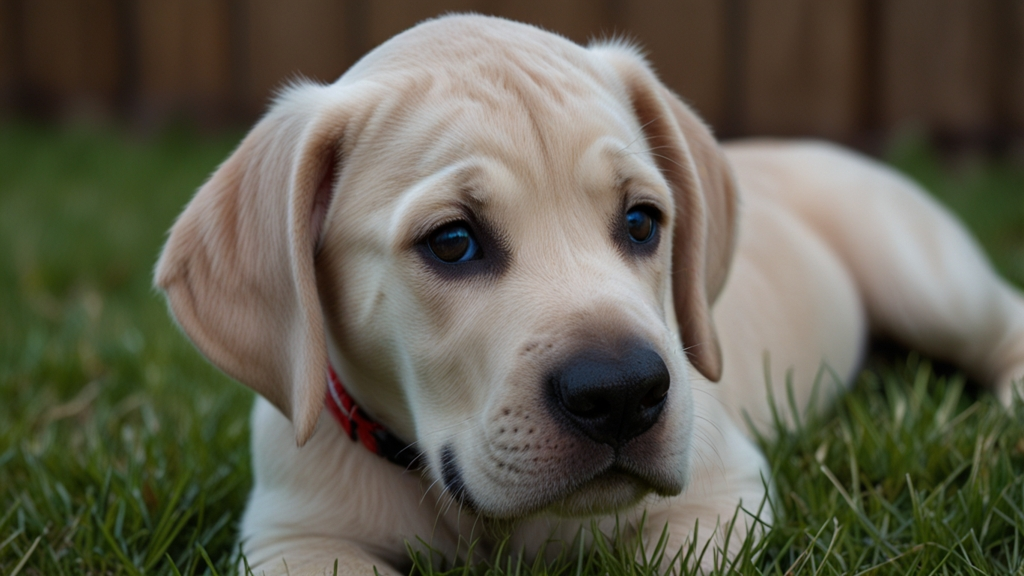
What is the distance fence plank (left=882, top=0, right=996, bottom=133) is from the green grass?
330 centimetres

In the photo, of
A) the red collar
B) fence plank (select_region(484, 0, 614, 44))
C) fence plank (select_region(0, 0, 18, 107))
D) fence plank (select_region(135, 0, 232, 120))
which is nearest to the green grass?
the red collar

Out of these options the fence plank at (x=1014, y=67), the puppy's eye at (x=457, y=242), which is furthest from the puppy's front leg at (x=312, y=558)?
the fence plank at (x=1014, y=67)

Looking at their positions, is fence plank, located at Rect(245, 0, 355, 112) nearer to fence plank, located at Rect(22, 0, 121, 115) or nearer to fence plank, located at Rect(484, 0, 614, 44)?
fence plank, located at Rect(484, 0, 614, 44)

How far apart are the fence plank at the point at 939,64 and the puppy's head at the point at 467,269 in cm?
666

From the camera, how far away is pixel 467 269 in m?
2.52

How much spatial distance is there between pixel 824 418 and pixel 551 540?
1.64 meters

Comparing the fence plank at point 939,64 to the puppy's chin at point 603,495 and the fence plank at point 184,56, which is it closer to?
the fence plank at point 184,56

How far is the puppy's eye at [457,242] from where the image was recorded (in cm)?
253

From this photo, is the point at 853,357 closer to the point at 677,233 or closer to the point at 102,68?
the point at 677,233

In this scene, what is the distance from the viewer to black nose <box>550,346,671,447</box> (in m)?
2.16

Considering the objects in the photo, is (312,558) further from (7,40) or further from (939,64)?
(7,40)

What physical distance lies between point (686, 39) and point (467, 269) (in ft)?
22.6

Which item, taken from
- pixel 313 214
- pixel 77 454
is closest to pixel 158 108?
pixel 77 454

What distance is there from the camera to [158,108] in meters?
10.2
